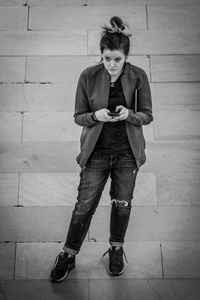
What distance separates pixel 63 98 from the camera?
2391 mm

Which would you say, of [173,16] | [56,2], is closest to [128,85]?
[173,16]

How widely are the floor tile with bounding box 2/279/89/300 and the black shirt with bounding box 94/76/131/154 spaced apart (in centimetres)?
78

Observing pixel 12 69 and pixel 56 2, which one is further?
pixel 56 2

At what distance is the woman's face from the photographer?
5.11ft

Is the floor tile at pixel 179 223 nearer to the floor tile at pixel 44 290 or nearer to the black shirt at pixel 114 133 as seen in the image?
the floor tile at pixel 44 290

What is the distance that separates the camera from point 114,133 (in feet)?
5.40

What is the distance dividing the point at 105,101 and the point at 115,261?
35.0 inches

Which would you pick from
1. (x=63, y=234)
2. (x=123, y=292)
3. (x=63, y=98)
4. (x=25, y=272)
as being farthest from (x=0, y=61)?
(x=123, y=292)

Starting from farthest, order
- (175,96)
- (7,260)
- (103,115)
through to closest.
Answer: (175,96), (7,260), (103,115)

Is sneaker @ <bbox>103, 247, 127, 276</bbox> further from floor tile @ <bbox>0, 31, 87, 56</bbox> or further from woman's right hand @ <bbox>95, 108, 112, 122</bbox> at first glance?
floor tile @ <bbox>0, 31, 87, 56</bbox>

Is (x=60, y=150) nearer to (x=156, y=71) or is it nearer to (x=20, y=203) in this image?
(x=20, y=203)

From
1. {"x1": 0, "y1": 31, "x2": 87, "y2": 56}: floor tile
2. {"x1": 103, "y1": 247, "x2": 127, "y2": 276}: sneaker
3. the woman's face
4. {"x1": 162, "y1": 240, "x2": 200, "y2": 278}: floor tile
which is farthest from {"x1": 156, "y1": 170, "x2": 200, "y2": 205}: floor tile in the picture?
{"x1": 0, "y1": 31, "x2": 87, "y2": 56}: floor tile

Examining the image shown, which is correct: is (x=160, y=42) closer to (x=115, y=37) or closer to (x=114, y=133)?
(x=115, y=37)

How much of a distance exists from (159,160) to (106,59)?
92 cm
